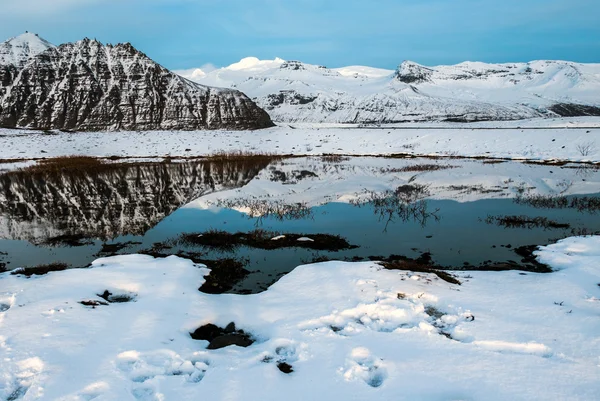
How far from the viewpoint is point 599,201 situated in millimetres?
19109

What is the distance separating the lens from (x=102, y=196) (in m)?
23.2

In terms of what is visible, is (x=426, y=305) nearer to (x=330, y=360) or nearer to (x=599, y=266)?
(x=330, y=360)

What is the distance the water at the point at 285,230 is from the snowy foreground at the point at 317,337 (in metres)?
2.08

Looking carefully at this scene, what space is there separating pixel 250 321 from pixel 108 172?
31.3m

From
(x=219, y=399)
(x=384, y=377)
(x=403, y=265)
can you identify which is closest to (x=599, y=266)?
(x=403, y=265)

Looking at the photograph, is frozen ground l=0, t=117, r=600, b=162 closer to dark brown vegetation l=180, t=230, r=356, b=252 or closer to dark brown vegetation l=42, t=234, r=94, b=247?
dark brown vegetation l=180, t=230, r=356, b=252

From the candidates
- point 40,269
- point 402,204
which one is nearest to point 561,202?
point 402,204

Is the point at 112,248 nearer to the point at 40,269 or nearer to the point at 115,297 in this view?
the point at 40,269

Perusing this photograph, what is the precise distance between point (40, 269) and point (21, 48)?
342ft

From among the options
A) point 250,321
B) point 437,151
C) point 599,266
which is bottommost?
point 250,321

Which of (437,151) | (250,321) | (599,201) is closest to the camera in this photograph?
(250,321)

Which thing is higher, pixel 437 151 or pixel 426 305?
pixel 437 151

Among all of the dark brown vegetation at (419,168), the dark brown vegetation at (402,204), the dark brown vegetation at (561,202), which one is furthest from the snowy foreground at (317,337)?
the dark brown vegetation at (419,168)

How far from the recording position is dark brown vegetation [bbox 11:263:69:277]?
413 inches
